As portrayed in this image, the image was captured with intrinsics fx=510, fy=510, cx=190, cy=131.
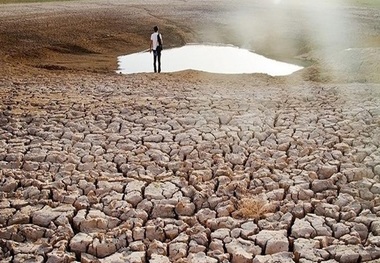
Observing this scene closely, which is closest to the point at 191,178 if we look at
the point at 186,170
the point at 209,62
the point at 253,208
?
the point at 186,170

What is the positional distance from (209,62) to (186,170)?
1012 centimetres

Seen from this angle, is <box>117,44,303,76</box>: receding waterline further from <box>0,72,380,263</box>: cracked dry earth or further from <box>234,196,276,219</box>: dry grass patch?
<box>234,196,276,219</box>: dry grass patch

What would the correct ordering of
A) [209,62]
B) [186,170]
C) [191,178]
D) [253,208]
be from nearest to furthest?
1. [253,208]
2. [191,178]
3. [186,170]
4. [209,62]

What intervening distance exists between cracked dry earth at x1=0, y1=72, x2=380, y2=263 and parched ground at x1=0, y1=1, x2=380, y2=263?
15 millimetres

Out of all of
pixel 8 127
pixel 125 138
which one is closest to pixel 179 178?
pixel 125 138

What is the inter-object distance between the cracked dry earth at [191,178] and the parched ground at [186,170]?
15 mm

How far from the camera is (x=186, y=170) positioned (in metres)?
5.71

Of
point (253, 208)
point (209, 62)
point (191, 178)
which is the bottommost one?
point (253, 208)

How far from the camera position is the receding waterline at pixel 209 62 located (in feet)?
47.2

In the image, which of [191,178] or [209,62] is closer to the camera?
[191,178]

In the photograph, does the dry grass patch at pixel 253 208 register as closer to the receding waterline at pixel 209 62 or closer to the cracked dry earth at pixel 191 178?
the cracked dry earth at pixel 191 178

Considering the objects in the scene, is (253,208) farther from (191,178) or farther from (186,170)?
(186,170)

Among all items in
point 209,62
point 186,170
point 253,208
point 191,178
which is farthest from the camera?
point 209,62

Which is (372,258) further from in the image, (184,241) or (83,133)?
(83,133)
